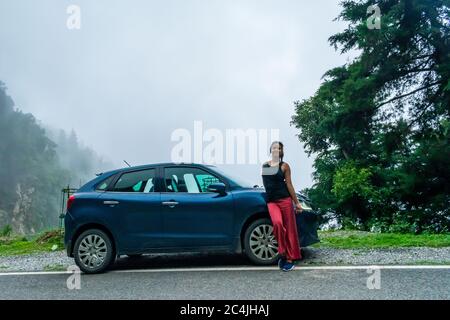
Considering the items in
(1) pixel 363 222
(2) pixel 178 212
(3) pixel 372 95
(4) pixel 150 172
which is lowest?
(1) pixel 363 222

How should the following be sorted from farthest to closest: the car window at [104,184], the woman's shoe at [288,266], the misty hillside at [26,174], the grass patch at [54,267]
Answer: the misty hillside at [26,174] → the grass patch at [54,267] → the car window at [104,184] → the woman's shoe at [288,266]

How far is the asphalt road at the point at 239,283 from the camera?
17.0 feet

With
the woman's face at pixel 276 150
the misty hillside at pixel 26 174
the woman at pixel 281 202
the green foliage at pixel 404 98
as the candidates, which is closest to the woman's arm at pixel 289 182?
the woman at pixel 281 202

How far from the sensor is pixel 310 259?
7273mm

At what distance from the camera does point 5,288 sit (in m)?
6.24

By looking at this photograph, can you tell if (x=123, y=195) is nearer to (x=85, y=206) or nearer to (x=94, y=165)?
(x=85, y=206)

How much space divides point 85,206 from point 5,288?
1639 millimetres

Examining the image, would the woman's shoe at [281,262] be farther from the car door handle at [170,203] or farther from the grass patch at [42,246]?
the grass patch at [42,246]

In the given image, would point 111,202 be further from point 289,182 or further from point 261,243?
point 289,182

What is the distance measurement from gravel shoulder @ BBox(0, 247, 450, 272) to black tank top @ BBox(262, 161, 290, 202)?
1.24 m

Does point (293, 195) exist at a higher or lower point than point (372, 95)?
lower

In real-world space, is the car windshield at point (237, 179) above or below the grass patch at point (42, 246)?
above

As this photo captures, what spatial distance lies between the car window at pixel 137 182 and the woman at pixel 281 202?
1.97m

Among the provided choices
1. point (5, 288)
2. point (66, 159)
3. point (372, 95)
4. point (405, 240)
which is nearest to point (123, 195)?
point (5, 288)
